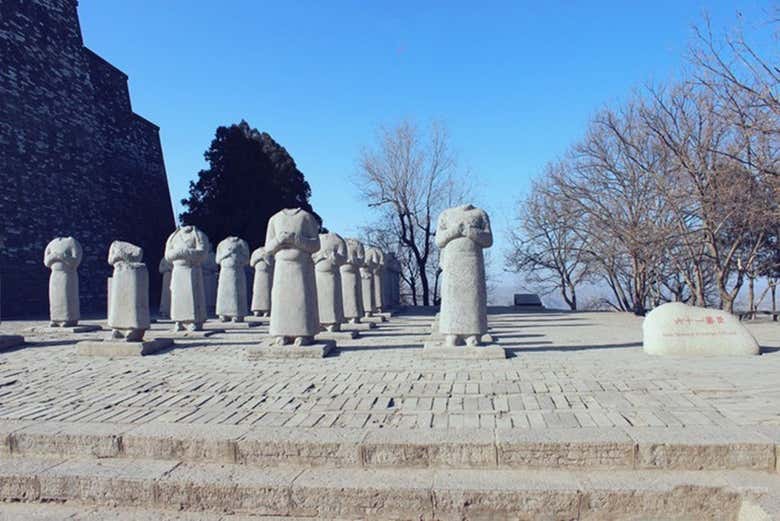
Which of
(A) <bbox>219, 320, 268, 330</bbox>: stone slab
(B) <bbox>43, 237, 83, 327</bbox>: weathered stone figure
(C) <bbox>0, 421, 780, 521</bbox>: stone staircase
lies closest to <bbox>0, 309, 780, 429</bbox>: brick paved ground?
(C) <bbox>0, 421, 780, 521</bbox>: stone staircase

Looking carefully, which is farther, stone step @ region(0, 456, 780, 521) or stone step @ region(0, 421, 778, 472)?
stone step @ region(0, 421, 778, 472)

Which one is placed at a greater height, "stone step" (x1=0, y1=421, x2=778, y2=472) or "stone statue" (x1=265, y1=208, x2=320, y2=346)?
"stone statue" (x1=265, y1=208, x2=320, y2=346)

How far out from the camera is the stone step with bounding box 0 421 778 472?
350 centimetres

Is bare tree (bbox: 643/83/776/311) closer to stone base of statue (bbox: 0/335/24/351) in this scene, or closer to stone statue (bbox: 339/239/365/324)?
stone statue (bbox: 339/239/365/324)

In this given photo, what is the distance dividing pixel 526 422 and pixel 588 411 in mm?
613

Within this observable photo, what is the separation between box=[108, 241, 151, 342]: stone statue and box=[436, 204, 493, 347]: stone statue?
4.54m

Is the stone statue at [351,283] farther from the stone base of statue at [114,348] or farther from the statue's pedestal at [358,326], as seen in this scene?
the stone base of statue at [114,348]

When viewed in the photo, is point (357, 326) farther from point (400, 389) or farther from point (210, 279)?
point (210, 279)

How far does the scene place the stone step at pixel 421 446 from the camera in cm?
350

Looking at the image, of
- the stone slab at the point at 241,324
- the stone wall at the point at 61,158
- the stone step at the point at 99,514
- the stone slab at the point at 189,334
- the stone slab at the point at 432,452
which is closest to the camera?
the stone step at the point at 99,514

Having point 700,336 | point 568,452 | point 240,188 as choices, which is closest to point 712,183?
point 700,336

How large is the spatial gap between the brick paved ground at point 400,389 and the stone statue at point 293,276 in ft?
1.88

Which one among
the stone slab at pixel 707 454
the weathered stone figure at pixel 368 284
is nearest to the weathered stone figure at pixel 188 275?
the weathered stone figure at pixel 368 284

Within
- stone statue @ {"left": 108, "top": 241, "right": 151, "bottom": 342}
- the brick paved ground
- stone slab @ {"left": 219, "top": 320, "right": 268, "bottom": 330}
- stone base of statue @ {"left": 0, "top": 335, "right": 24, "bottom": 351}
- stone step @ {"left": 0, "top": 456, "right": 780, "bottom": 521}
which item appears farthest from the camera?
stone slab @ {"left": 219, "top": 320, "right": 268, "bottom": 330}
